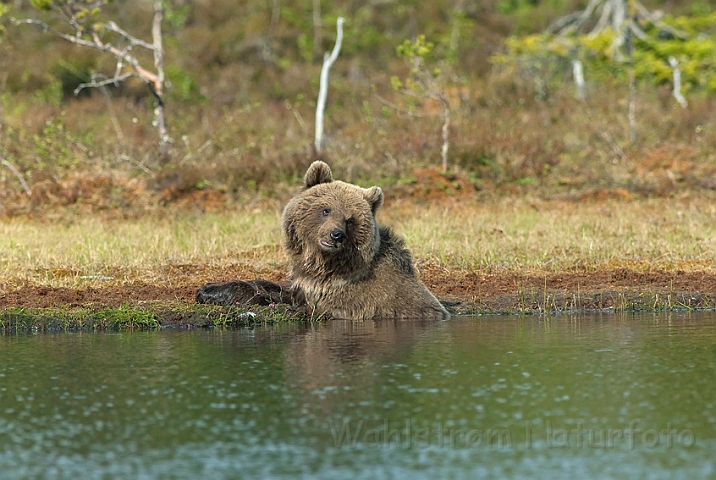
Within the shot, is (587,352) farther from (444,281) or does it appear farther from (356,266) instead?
(444,281)

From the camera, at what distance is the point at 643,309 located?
11719mm

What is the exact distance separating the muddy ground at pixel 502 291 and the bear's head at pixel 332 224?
1409mm

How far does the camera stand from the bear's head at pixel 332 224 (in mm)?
10453

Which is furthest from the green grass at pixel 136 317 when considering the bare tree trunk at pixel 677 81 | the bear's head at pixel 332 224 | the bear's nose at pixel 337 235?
the bare tree trunk at pixel 677 81

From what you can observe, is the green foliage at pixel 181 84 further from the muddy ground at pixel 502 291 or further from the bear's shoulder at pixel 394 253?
the bear's shoulder at pixel 394 253

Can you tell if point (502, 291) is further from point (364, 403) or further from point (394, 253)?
point (364, 403)

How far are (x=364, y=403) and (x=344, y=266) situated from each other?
3.65 m

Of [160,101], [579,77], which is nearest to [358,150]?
[160,101]

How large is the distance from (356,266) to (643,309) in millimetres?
3218

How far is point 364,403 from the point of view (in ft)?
23.2

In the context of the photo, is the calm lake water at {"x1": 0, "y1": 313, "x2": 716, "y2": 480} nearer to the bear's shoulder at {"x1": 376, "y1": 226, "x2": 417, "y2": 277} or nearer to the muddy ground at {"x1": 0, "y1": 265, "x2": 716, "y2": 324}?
the bear's shoulder at {"x1": 376, "y1": 226, "x2": 417, "y2": 277}

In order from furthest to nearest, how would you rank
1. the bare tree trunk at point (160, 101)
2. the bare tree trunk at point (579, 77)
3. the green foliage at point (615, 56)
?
the green foliage at point (615, 56)
the bare tree trunk at point (579, 77)
the bare tree trunk at point (160, 101)

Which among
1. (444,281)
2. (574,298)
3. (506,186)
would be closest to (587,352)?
(574,298)

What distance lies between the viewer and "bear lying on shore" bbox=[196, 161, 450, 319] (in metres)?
10.5
